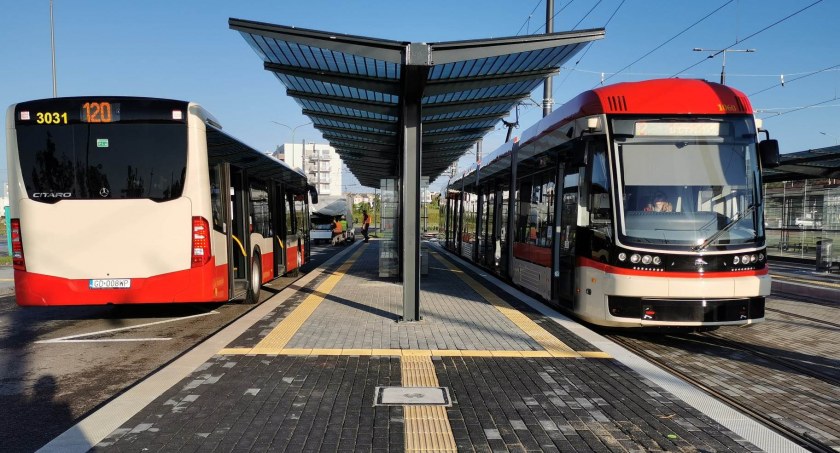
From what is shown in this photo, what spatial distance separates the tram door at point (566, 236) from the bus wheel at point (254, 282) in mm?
5507

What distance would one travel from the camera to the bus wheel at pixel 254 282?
35.0 ft

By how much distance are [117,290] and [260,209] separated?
4.13 metres

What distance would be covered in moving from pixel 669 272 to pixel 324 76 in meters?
6.34

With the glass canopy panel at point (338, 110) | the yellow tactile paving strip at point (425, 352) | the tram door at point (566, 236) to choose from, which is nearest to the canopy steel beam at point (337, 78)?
the glass canopy panel at point (338, 110)

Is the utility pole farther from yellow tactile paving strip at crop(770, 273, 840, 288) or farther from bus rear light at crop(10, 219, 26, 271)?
bus rear light at crop(10, 219, 26, 271)

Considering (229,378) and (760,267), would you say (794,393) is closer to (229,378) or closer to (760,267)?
(760,267)

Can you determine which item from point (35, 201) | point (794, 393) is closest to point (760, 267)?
point (794, 393)

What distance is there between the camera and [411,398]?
5070 mm

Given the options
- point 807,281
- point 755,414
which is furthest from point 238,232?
point 807,281

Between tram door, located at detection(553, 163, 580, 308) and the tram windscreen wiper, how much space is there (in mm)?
1675

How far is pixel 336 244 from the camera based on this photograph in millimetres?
36562

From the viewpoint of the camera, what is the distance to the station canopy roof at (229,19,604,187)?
771cm

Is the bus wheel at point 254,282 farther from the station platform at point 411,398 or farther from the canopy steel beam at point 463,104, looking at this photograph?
the canopy steel beam at point 463,104

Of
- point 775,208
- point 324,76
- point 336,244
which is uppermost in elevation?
point 324,76
